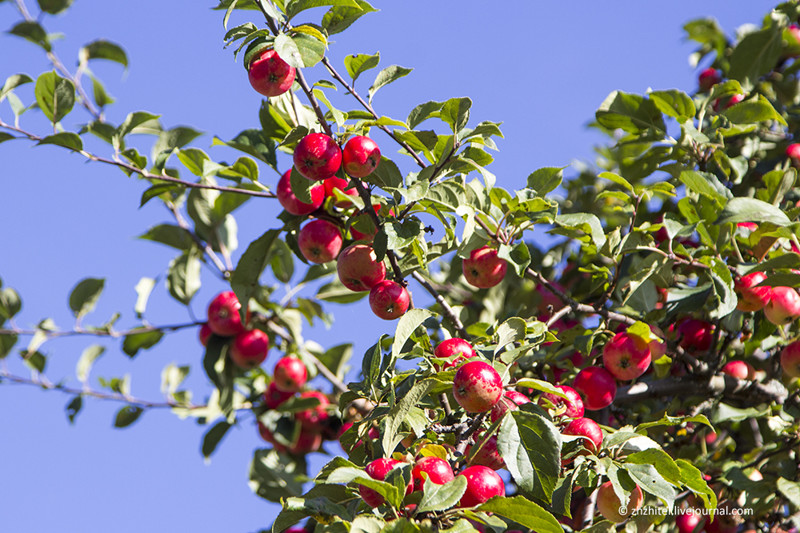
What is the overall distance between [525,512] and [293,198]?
4.13ft

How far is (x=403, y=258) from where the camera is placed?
2406 millimetres

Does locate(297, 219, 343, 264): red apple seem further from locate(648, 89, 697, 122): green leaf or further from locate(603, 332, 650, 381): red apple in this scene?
locate(648, 89, 697, 122): green leaf

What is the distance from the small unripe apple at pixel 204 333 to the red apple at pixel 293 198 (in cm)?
155

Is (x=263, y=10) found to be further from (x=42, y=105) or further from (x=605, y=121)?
(x=605, y=121)

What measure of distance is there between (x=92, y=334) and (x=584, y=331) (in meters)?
2.56

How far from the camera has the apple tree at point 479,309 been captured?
6.00 ft

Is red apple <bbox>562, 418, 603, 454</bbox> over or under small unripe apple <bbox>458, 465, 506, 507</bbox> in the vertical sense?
over

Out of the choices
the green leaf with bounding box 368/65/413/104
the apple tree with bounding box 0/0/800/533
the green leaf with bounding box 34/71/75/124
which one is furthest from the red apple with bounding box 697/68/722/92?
the green leaf with bounding box 34/71/75/124

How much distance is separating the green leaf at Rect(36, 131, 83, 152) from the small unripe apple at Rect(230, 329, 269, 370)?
4.38 feet

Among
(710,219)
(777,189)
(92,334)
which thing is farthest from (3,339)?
(777,189)

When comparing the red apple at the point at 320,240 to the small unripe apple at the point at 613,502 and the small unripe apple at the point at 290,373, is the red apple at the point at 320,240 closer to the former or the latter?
the small unripe apple at the point at 613,502

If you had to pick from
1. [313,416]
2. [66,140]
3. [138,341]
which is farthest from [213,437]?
[66,140]

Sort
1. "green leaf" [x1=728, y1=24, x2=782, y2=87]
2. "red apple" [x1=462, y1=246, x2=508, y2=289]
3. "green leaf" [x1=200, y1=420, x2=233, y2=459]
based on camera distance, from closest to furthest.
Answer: "red apple" [x1=462, y1=246, x2=508, y2=289] < "green leaf" [x1=728, y1=24, x2=782, y2=87] < "green leaf" [x1=200, y1=420, x2=233, y2=459]

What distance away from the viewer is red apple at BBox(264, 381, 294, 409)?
387cm
